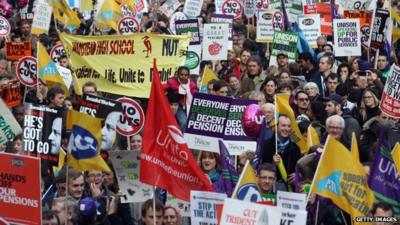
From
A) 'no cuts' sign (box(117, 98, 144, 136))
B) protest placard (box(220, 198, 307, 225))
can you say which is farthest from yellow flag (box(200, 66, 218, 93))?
protest placard (box(220, 198, 307, 225))

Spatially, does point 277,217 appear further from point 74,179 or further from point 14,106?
point 14,106

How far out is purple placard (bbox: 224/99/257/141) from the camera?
53.0 feet

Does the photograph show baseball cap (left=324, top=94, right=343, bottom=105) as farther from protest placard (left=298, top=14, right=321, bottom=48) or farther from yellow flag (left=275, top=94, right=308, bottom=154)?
Result: protest placard (left=298, top=14, right=321, bottom=48)

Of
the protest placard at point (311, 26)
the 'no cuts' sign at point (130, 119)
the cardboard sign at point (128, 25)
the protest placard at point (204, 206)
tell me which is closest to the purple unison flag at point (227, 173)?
the protest placard at point (204, 206)

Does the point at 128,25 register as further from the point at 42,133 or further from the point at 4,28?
the point at 42,133

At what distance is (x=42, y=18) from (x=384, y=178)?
1543 cm

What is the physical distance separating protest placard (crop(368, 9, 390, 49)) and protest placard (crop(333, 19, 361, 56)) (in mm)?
275

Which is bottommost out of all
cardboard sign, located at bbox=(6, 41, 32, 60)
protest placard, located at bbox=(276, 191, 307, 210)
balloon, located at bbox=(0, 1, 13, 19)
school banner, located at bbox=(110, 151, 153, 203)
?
balloon, located at bbox=(0, 1, 13, 19)

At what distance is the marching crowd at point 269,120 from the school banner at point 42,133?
261 millimetres

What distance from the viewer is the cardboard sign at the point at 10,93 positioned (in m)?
19.3

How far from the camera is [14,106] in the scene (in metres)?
19.3

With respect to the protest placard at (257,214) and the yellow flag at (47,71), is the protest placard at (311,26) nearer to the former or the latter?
the yellow flag at (47,71)

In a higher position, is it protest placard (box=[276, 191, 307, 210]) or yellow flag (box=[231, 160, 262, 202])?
protest placard (box=[276, 191, 307, 210])

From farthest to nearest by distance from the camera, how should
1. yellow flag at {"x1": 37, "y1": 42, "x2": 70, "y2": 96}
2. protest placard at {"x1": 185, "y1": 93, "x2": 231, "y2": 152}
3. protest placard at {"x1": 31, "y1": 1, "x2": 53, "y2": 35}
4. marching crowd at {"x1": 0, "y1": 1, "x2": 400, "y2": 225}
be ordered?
protest placard at {"x1": 31, "y1": 1, "x2": 53, "y2": 35} < yellow flag at {"x1": 37, "y1": 42, "x2": 70, "y2": 96} < protest placard at {"x1": 185, "y1": 93, "x2": 231, "y2": 152} < marching crowd at {"x1": 0, "y1": 1, "x2": 400, "y2": 225}
